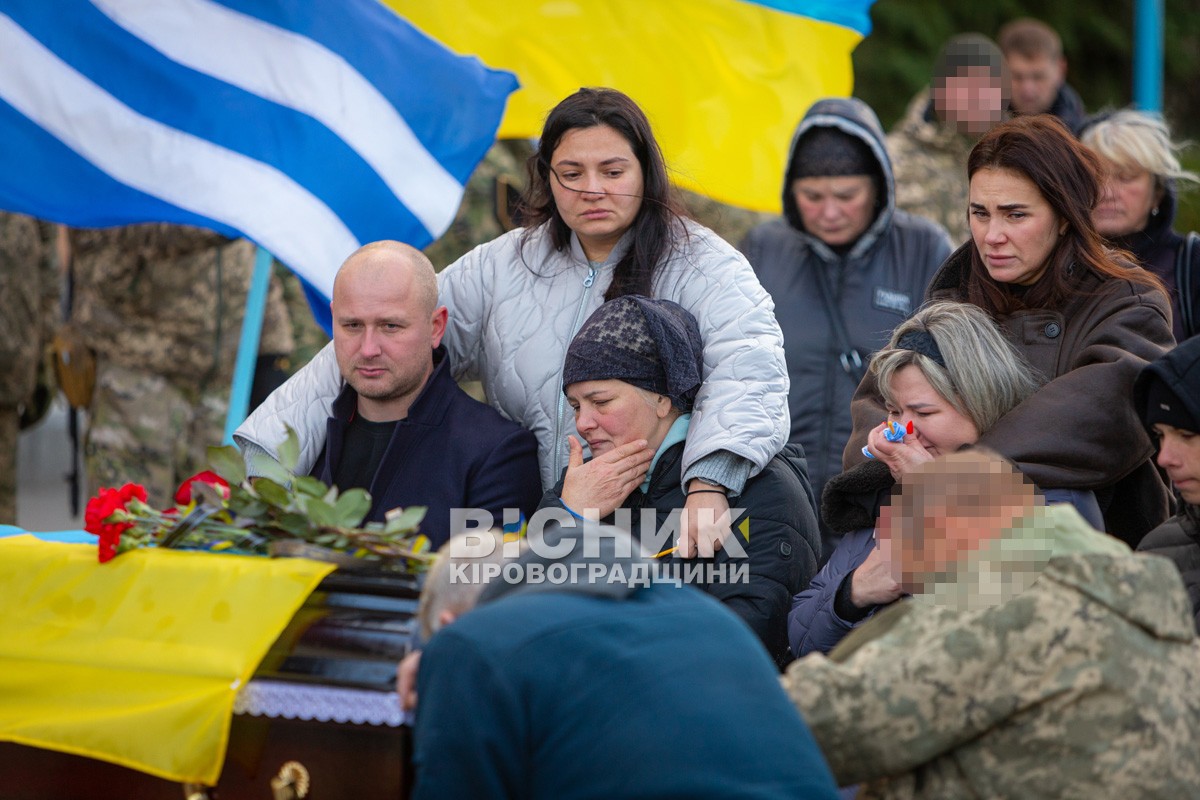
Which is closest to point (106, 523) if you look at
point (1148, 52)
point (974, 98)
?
point (974, 98)

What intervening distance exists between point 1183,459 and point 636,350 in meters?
1.28

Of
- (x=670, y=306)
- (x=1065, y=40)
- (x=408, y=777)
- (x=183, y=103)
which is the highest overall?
(x=1065, y=40)

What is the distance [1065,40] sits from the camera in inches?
455

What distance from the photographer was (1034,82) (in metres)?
7.04

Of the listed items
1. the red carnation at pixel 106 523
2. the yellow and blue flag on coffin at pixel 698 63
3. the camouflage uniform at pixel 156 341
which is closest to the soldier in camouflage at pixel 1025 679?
the red carnation at pixel 106 523

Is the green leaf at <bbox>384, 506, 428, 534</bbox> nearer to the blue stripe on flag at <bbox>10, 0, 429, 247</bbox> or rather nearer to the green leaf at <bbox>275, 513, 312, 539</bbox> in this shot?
the green leaf at <bbox>275, 513, 312, 539</bbox>

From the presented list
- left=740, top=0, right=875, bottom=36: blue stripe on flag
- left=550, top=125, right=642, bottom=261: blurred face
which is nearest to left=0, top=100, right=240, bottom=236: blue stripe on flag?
left=550, top=125, right=642, bottom=261: blurred face

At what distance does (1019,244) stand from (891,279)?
5.33ft

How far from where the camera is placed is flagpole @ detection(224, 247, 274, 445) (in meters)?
5.24

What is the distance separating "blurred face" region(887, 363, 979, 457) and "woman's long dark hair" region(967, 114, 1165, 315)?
Result: 43 centimetres

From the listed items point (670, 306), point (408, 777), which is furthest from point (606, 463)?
point (408, 777)

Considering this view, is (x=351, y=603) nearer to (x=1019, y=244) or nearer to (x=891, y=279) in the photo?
(x=1019, y=244)

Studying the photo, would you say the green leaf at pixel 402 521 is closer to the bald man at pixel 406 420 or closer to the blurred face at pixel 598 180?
the bald man at pixel 406 420

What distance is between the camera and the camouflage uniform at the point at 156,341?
20.7 ft
